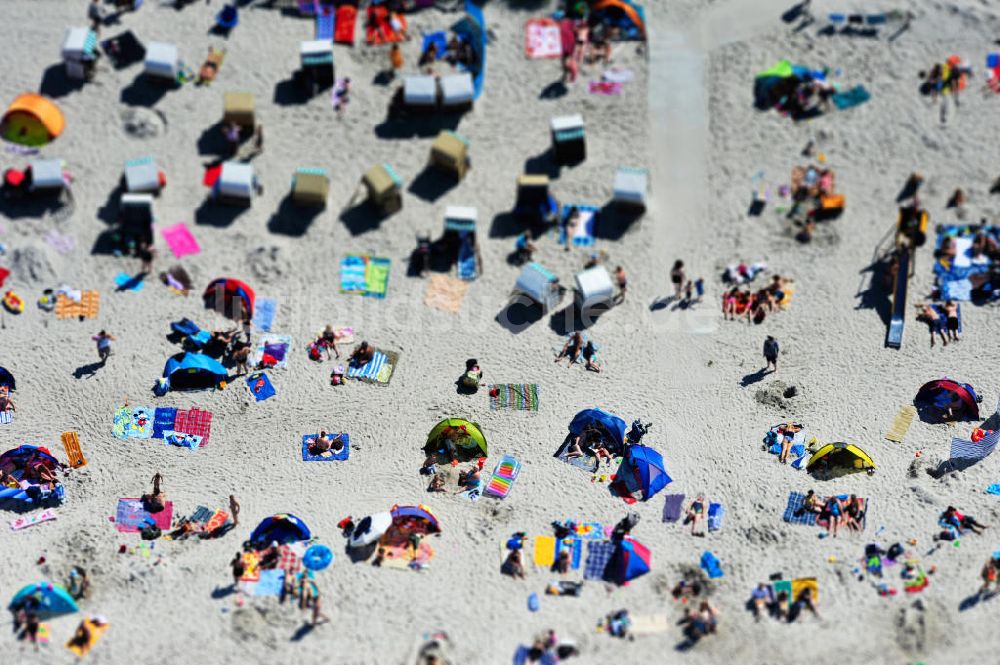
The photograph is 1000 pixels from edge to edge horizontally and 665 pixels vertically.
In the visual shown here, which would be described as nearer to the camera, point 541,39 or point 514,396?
point 514,396

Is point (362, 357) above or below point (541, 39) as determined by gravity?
below

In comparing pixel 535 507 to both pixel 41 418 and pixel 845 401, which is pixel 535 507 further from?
pixel 41 418

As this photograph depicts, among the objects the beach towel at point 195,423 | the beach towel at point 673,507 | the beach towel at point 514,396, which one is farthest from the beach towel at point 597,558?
the beach towel at point 195,423

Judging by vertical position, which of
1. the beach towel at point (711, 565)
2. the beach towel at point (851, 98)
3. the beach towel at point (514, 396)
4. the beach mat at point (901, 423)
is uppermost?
the beach towel at point (851, 98)

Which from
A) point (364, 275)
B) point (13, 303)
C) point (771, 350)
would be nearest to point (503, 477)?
point (771, 350)

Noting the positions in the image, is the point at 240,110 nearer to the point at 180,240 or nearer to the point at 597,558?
the point at 180,240

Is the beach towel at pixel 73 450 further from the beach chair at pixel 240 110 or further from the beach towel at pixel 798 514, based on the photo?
the beach towel at pixel 798 514
